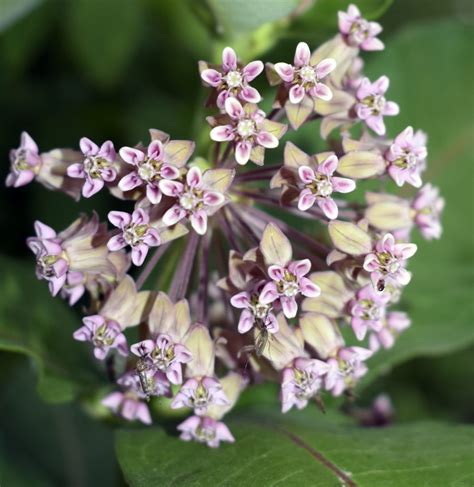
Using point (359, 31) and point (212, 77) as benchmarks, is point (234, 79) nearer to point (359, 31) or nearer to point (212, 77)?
point (212, 77)

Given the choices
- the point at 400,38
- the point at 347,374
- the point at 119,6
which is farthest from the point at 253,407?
the point at 119,6

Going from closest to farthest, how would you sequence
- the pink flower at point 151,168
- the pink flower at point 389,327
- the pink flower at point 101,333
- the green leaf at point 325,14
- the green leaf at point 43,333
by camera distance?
the pink flower at point 151,168 < the pink flower at point 101,333 < the pink flower at point 389,327 < the green leaf at point 43,333 < the green leaf at point 325,14

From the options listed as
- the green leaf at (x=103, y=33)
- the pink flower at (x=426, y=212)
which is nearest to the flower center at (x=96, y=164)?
the pink flower at (x=426, y=212)

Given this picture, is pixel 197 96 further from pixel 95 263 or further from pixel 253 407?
pixel 95 263

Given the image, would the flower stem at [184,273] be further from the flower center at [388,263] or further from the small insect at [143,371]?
the flower center at [388,263]

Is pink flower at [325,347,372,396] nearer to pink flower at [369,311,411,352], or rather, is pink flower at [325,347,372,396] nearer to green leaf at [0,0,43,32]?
pink flower at [369,311,411,352]

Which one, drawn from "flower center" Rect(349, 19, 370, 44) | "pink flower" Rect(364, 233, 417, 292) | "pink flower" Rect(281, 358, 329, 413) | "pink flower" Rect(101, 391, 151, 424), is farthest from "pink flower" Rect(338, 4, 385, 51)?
"pink flower" Rect(101, 391, 151, 424)
